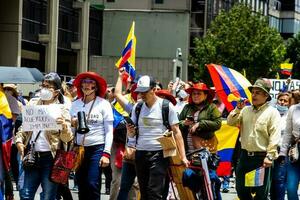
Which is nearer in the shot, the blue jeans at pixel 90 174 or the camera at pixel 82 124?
the camera at pixel 82 124

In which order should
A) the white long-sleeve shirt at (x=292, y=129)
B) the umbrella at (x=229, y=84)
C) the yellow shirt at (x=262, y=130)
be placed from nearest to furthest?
1. the yellow shirt at (x=262, y=130)
2. the white long-sleeve shirt at (x=292, y=129)
3. the umbrella at (x=229, y=84)

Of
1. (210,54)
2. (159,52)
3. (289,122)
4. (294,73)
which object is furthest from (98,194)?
(159,52)

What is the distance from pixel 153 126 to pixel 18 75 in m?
2.44

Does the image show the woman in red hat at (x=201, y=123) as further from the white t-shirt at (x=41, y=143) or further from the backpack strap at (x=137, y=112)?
the white t-shirt at (x=41, y=143)

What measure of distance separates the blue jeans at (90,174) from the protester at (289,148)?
251 cm

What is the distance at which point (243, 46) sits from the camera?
52.0 metres

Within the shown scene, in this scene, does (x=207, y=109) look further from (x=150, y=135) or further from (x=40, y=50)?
(x=40, y=50)

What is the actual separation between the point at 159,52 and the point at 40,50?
16464mm

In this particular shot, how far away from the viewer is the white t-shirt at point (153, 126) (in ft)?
29.7

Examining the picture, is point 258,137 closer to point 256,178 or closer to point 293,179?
point 256,178

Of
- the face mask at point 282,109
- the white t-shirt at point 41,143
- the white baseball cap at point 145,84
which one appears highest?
the white baseball cap at point 145,84

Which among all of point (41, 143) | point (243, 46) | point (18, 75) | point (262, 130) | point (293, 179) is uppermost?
point (243, 46)

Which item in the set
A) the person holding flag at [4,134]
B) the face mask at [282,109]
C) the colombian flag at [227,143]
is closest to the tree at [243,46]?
the colombian flag at [227,143]

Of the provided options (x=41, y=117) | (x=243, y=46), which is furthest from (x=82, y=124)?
(x=243, y=46)
